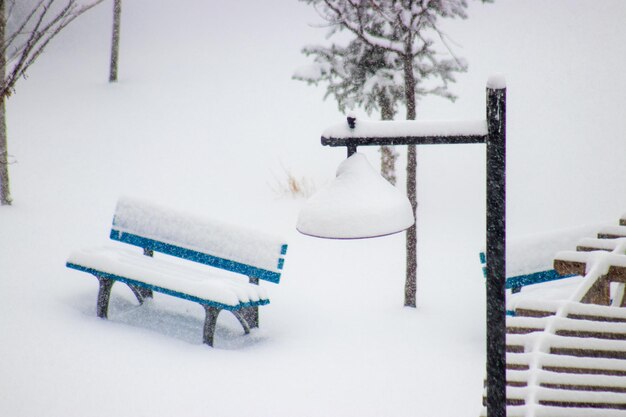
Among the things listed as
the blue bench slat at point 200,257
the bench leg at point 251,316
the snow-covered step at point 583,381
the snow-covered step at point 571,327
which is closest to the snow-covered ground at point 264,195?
the bench leg at point 251,316

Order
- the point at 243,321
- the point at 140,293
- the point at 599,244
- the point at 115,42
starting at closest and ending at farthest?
the point at 599,244 → the point at 243,321 → the point at 140,293 → the point at 115,42

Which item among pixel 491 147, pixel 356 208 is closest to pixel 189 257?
pixel 356 208

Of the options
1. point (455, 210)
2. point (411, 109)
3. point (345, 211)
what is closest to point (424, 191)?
point (455, 210)

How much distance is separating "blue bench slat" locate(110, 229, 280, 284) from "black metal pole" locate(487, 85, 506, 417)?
14.4 feet

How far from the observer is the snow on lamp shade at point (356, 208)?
2.58m

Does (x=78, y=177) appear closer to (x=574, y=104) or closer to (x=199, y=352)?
(x=199, y=352)

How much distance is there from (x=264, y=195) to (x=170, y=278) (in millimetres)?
4695

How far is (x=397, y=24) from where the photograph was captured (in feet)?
25.5

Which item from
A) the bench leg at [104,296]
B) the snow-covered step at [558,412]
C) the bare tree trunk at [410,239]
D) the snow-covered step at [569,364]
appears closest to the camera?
the snow-covered step at [558,412]

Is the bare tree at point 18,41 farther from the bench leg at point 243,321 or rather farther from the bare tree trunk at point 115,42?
the bench leg at point 243,321

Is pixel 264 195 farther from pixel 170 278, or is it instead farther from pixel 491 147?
pixel 491 147

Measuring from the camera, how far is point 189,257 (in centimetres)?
759

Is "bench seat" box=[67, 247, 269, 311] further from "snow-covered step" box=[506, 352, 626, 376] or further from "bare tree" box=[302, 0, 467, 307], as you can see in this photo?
"snow-covered step" box=[506, 352, 626, 376]

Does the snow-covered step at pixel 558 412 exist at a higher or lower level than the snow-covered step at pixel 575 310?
lower
